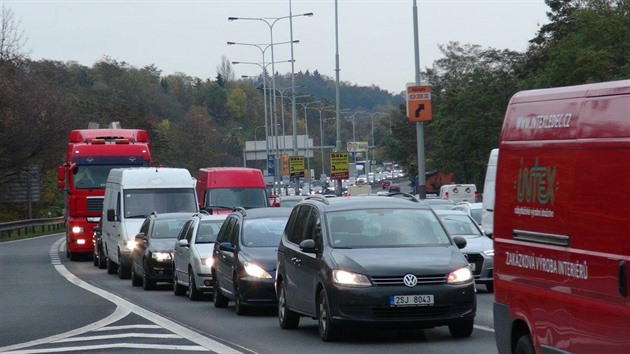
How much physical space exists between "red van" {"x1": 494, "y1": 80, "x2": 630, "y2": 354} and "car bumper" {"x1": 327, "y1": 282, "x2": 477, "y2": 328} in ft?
12.9

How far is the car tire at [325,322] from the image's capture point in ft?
47.2

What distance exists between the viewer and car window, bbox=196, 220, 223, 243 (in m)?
23.8

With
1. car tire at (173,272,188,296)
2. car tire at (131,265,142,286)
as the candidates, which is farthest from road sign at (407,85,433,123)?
car tire at (173,272,188,296)

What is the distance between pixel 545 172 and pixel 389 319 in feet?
17.4

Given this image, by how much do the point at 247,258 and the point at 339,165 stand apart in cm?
3598

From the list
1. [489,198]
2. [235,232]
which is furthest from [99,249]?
[235,232]

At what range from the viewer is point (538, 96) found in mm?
9336

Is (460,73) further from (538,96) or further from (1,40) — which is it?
(538,96)

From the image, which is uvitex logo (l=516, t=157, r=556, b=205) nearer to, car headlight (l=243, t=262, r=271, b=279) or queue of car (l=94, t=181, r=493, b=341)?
queue of car (l=94, t=181, r=493, b=341)

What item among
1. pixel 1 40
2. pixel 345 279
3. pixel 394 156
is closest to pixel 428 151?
pixel 394 156

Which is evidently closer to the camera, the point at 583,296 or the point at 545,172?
the point at 583,296

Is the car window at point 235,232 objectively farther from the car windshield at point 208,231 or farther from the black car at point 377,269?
the black car at point 377,269

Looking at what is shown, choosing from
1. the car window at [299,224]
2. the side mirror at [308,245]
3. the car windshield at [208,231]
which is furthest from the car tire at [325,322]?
the car windshield at [208,231]

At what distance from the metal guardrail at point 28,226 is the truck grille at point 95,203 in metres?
21.9
